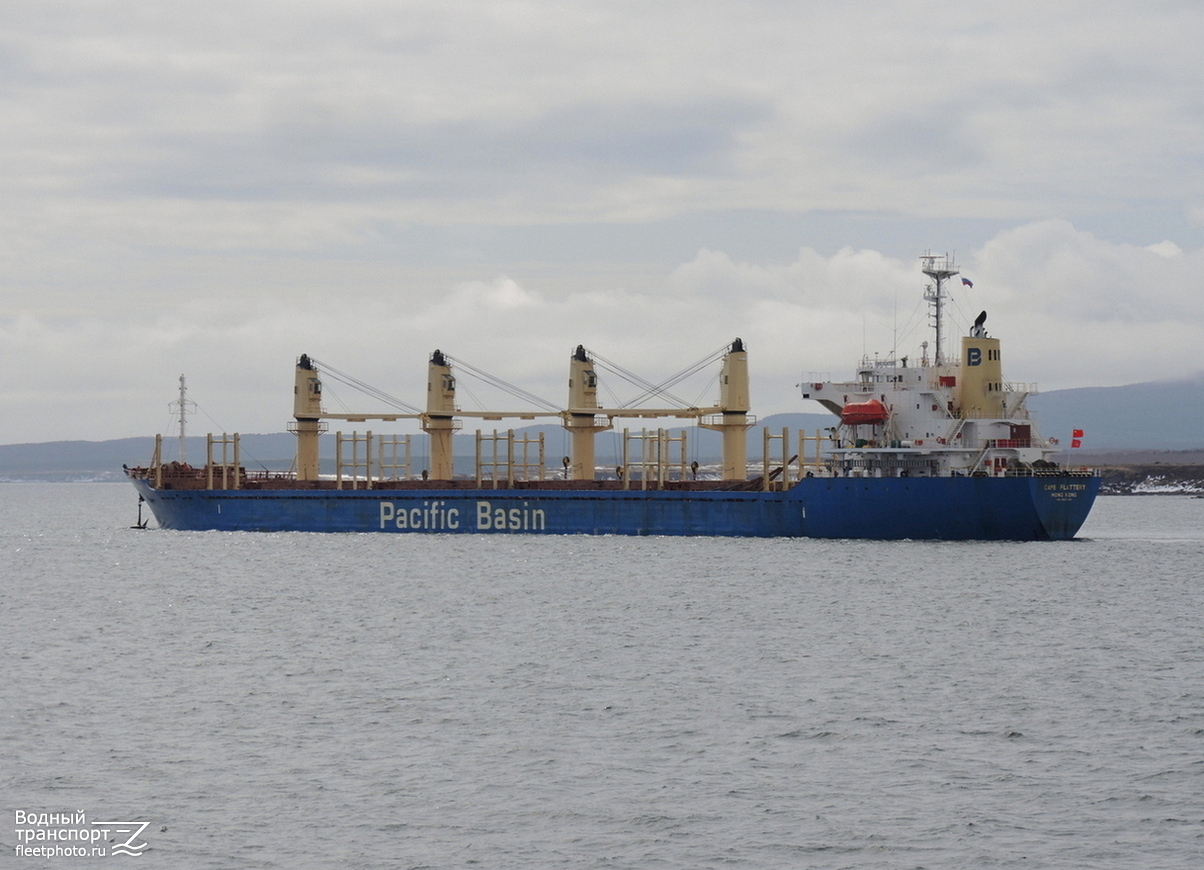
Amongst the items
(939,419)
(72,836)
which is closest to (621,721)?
(72,836)

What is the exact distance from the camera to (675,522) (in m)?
71.1

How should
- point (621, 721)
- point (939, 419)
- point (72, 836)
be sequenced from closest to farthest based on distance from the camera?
point (72, 836)
point (621, 721)
point (939, 419)

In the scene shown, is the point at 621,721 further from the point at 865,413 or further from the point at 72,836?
the point at 865,413

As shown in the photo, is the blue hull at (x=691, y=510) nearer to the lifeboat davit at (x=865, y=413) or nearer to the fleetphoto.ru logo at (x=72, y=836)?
the lifeboat davit at (x=865, y=413)

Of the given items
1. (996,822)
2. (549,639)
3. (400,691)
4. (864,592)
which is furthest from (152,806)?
(864,592)

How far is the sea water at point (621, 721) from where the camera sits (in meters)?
20.9

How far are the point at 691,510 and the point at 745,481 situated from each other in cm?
401

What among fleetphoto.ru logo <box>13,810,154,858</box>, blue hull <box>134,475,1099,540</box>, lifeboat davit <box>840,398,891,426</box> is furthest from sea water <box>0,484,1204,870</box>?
lifeboat davit <box>840,398,891,426</box>

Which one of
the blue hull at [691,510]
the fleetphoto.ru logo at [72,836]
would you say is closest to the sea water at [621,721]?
the fleetphoto.ru logo at [72,836]

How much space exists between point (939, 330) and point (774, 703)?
4037 cm

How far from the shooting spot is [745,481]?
73000mm

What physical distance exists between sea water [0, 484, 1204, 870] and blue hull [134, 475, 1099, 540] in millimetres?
6734

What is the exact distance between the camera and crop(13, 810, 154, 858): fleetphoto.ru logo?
20.3m

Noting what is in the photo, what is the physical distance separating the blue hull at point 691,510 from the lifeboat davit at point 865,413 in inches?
117
